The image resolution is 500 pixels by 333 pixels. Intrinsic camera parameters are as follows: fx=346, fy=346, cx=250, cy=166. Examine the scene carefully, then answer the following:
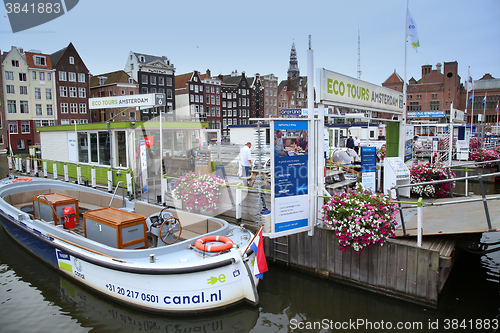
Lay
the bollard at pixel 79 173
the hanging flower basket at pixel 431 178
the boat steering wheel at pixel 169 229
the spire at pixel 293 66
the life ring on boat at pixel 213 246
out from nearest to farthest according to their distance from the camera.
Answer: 1. the life ring on boat at pixel 213 246
2. the boat steering wheel at pixel 169 229
3. the hanging flower basket at pixel 431 178
4. the bollard at pixel 79 173
5. the spire at pixel 293 66

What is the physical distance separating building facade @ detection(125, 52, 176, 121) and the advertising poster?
51745mm

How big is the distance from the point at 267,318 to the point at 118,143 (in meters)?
8.97

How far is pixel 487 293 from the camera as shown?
22.7 feet

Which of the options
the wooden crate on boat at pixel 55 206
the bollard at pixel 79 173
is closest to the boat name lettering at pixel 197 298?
the wooden crate on boat at pixel 55 206

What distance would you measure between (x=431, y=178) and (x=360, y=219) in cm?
540

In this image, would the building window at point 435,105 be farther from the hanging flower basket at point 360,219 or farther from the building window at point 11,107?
the hanging flower basket at point 360,219

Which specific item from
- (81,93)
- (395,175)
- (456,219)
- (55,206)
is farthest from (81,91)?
(456,219)

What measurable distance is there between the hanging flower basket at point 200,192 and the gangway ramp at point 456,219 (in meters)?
4.39

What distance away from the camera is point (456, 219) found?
712 cm

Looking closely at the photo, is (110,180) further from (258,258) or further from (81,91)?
(81,91)

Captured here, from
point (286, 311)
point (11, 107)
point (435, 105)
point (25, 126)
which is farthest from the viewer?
point (435, 105)

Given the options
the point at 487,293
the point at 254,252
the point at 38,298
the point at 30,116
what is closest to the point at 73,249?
the point at 38,298

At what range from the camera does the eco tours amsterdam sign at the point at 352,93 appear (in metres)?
6.69

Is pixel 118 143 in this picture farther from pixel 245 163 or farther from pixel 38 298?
pixel 38 298
